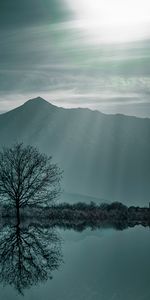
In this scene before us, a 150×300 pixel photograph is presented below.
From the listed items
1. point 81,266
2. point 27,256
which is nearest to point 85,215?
point 27,256

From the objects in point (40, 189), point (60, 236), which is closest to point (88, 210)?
point (40, 189)

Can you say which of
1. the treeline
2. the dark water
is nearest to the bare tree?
the treeline

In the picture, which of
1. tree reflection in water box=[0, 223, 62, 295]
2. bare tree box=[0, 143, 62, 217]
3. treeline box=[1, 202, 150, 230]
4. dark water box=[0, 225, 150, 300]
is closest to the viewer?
dark water box=[0, 225, 150, 300]

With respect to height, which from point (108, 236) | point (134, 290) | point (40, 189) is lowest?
point (134, 290)

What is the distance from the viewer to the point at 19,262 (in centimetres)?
1745

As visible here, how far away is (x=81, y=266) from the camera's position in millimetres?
16734

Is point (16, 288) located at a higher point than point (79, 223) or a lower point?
lower

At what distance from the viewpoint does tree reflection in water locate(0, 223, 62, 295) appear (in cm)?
1549

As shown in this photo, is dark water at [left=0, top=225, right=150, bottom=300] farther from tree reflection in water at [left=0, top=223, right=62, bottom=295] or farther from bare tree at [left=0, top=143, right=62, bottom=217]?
bare tree at [left=0, top=143, right=62, bottom=217]

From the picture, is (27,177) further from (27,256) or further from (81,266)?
(81,266)

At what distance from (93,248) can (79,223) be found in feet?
29.9

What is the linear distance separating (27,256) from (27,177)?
48.9 ft

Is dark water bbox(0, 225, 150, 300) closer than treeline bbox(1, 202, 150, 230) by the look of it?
Yes

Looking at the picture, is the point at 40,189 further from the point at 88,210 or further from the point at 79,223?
the point at 79,223
